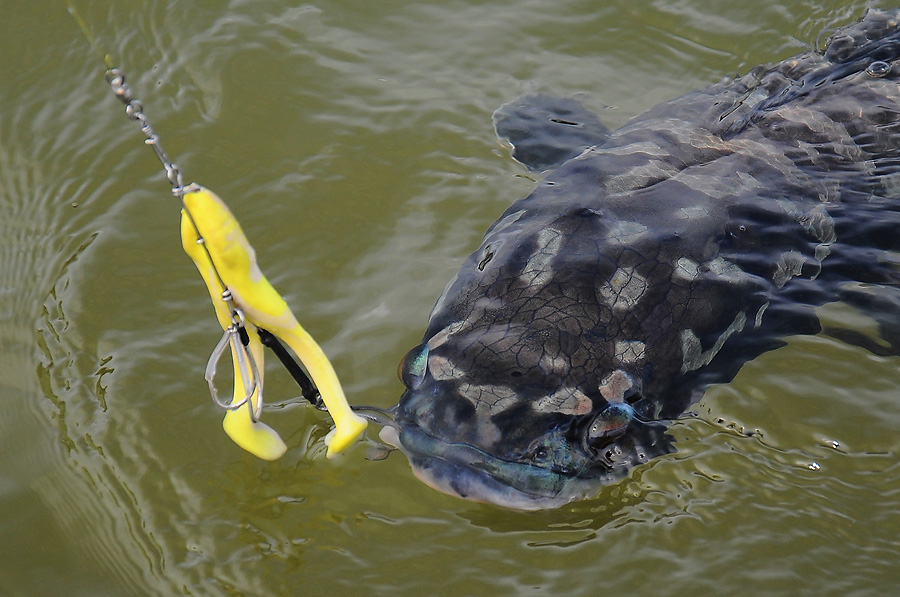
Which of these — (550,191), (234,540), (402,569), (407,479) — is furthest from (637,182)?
(234,540)

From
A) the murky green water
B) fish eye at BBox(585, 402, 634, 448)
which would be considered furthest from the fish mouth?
the murky green water

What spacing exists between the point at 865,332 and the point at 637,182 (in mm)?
1292

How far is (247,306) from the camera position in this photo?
9.25 feet

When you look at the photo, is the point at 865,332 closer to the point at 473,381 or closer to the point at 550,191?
the point at 550,191

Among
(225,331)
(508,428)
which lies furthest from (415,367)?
(225,331)

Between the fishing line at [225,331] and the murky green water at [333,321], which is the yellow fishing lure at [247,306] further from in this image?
the murky green water at [333,321]

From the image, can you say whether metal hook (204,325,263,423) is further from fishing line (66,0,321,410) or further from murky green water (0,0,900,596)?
murky green water (0,0,900,596)

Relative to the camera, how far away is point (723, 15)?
619 cm

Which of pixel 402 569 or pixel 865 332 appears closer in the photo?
pixel 402 569

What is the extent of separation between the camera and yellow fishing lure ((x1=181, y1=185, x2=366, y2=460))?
2604 mm

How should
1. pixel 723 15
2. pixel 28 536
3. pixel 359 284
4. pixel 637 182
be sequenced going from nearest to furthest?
pixel 28 536
pixel 637 182
pixel 359 284
pixel 723 15

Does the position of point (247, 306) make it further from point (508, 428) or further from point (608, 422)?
point (608, 422)

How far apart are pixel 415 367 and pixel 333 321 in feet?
3.09

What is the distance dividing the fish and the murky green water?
257 millimetres
